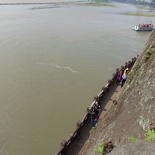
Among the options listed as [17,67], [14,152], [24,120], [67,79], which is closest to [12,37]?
[17,67]

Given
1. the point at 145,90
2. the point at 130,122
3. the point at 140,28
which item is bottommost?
the point at 140,28

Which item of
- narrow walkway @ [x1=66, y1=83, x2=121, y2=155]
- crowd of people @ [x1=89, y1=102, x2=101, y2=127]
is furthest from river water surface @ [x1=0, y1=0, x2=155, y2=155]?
crowd of people @ [x1=89, y1=102, x2=101, y2=127]

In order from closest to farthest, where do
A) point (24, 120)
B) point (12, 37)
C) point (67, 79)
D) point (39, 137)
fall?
point (39, 137) → point (24, 120) → point (67, 79) → point (12, 37)

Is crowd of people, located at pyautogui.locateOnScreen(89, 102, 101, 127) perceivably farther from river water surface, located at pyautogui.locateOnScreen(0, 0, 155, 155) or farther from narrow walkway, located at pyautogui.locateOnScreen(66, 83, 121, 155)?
river water surface, located at pyautogui.locateOnScreen(0, 0, 155, 155)

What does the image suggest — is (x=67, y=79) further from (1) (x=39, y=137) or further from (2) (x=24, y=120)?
(1) (x=39, y=137)

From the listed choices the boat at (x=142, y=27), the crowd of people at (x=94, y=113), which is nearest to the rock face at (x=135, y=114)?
the crowd of people at (x=94, y=113)

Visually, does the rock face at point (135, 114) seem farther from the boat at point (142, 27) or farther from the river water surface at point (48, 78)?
the boat at point (142, 27)

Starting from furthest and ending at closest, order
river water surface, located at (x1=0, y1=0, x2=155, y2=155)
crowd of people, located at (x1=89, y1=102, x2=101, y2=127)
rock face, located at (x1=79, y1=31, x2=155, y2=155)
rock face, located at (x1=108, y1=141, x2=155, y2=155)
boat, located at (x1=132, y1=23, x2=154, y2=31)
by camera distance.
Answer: boat, located at (x1=132, y1=23, x2=154, y2=31), river water surface, located at (x1=0, y1=0, x2=155, y2=155), crowd of people, located at (x1=89, y1=102, x2=101, y2=127), rock face, located at (x1=79, y1=31, x2=155, y2=155), rock face, located at (x1=108, y1=141, x2=155, y2=155)

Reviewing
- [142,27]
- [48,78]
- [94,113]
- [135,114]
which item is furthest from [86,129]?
[142,27]
